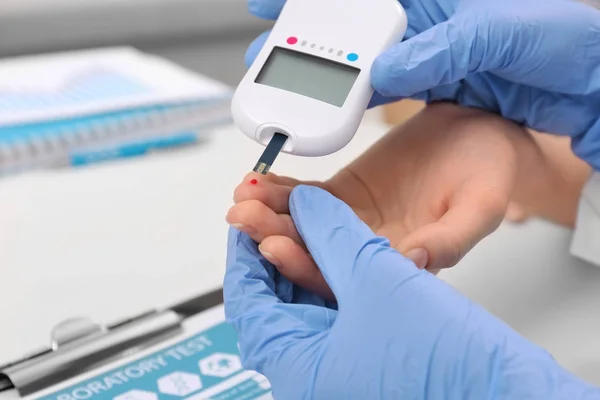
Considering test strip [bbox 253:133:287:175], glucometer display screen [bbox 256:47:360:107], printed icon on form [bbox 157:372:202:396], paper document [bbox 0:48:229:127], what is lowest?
printed icon on form [bbox 157:372:202:396]

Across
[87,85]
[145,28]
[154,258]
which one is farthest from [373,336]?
[145,28]

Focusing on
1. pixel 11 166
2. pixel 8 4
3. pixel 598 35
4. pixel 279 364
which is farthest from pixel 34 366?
pixel 8 4

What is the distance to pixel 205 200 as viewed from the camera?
0.79 meters

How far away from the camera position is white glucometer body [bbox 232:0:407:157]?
0.46m

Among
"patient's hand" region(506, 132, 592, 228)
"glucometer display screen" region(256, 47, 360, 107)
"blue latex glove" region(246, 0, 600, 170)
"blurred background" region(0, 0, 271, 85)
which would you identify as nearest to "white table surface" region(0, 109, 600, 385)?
"patient's hand" region(506, 132, 592, 228)

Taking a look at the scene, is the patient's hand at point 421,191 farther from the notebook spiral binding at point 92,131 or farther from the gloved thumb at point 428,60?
the notebook spiral binding at point 92,131

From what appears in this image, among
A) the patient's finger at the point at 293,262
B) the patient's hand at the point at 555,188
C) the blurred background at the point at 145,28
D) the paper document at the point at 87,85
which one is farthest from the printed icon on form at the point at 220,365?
the blurred background at the point at 145,28

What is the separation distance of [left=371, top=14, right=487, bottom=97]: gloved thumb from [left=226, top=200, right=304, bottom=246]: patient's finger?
12cm

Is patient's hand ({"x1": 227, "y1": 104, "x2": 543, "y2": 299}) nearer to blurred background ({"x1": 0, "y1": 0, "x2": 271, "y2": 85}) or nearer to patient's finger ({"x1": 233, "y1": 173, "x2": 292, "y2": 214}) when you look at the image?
patient's finger ({"x1": 233, "y1": 173, "x2": 292, "y2": 214})

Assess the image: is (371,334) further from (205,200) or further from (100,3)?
(100,3)

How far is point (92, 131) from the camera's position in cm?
91

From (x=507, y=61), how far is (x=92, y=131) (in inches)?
23.7

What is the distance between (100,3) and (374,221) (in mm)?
908

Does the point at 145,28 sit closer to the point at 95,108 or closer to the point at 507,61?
the point at 95,108
